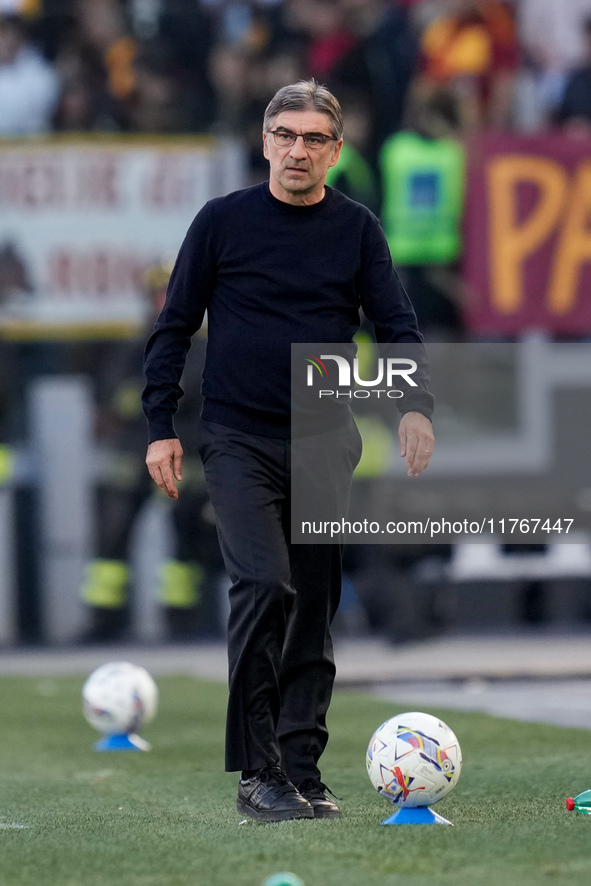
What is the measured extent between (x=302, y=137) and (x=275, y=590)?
119 cm

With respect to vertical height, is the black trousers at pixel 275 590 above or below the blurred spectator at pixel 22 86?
below

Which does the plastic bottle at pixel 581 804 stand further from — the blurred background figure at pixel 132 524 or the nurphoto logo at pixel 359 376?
the blurred background figure at pixel 132 524

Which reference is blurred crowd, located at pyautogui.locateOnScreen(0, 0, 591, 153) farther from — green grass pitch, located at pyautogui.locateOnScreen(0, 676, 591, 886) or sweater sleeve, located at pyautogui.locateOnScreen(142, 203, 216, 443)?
sweater sleeve, located at pyautogui.locateOnScreen(142, 203, 216, 443)

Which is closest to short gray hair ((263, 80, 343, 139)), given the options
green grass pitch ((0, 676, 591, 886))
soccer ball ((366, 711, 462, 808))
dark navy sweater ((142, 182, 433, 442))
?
dark navy sweater ((142, 182, 433, 442))

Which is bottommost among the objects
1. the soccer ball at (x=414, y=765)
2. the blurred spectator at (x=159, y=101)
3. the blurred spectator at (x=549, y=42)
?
the soccer ball at (x=414, y=765)

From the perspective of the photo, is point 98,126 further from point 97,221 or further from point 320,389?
point 320,389

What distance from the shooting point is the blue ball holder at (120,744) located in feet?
22.2

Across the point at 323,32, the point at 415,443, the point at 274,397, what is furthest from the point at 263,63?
the point at 415,443

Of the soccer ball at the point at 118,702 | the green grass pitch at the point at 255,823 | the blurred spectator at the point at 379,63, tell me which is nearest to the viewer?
the green grass pitch at the point at 255,823

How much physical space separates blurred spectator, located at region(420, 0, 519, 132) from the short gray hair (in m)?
7.90

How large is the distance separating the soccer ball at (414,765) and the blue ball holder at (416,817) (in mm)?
22

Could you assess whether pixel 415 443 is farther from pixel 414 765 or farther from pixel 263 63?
pixel 263 63

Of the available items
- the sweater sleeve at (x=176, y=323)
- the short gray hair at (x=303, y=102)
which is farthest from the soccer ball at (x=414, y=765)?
the short gray hair at (x=303, y=102)

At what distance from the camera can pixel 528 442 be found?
489 inches
